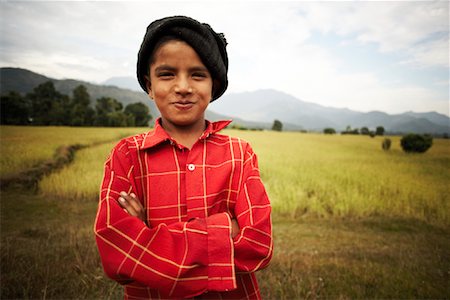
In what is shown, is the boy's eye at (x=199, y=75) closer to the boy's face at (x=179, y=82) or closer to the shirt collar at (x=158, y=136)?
the boy's face at (x=179, y=82)

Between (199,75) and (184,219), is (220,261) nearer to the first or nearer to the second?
(184,219)

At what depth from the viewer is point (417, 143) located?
1040 centimetres

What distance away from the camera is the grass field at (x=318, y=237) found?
3.16 meters

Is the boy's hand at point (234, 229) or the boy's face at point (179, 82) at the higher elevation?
the boy's face at point (179, 82)

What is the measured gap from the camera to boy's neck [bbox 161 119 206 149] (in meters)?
1.46

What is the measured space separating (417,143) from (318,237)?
809cm

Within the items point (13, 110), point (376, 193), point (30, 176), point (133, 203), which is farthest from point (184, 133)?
point (13, 110)

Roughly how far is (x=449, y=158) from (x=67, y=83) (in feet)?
715

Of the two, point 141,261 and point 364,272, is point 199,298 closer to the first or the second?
point 141,261

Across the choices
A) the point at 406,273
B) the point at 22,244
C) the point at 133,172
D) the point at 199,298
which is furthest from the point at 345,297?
the point at 22,244

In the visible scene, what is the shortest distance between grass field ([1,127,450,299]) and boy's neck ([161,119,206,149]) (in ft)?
7.76

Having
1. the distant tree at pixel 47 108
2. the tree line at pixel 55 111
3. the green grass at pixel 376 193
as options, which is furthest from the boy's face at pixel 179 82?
the distant tree at pixel 47 108

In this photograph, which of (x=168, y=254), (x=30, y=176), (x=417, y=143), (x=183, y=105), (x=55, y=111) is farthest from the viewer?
(x=55, y=111)

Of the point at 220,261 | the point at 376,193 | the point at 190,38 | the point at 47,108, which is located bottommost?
the point at 376,193
